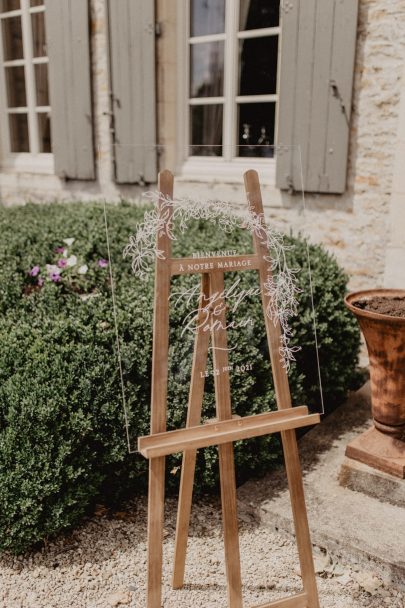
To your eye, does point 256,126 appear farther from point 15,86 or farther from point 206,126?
point 15,86

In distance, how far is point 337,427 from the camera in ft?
11.7

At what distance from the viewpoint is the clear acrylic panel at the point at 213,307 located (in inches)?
84.7

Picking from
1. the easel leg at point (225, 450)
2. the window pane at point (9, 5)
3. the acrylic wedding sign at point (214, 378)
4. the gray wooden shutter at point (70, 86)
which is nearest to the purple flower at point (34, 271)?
the acrylic wedding sign at point (214, 378)

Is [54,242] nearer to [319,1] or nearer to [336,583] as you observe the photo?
[319,1]

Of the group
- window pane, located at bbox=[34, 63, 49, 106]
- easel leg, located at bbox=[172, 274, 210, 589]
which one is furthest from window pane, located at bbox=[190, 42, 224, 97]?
easel leg, located at bbox=[172, 274, 210, 589]

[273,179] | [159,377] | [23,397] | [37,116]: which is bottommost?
[23,397]

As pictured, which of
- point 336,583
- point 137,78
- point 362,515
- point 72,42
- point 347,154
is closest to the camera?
point 336,583

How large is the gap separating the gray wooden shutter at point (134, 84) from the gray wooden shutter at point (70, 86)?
0.38m

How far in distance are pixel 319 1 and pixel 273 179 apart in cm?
143

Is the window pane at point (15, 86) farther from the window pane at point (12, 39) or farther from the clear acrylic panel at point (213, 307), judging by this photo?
the clear acrylic panel at point (213, 307)

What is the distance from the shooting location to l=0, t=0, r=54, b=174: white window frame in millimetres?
6406

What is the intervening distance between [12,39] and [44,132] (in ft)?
3.86

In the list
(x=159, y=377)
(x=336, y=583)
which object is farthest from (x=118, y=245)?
(x=336, y=583)

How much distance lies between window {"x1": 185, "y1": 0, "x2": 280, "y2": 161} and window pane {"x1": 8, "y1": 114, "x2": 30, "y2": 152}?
2.58m
